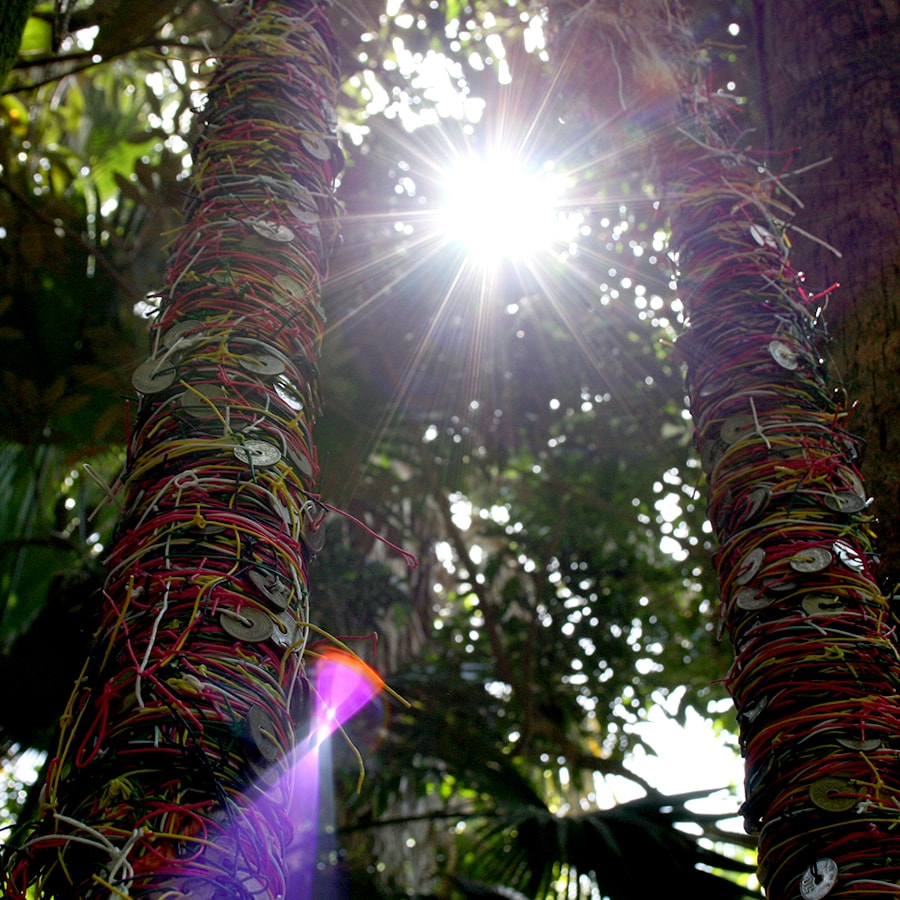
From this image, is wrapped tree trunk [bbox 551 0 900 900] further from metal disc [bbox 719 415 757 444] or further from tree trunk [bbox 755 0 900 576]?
tree trunk [bbox 755 0 900 576]

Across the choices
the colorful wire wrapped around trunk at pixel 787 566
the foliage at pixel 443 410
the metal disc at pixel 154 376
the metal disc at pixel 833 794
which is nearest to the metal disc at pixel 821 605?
the colorful wire wrapped around trunk at pixel 787 566

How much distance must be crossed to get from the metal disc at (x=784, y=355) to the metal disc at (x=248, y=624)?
133 centimetres

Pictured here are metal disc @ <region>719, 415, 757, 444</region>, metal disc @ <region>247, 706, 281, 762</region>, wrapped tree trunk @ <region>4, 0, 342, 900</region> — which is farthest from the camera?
metal disc @ <region>719, 415, 757, 444</region>

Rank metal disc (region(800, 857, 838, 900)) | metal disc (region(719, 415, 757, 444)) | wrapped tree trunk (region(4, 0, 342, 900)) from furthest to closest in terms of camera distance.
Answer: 1. metal disc (region(719, 415, 757, 444))
2. metal disc (region(800, 857, 838, 900))
3. wrapped tree trunk (region(4, 0, 342, 900))

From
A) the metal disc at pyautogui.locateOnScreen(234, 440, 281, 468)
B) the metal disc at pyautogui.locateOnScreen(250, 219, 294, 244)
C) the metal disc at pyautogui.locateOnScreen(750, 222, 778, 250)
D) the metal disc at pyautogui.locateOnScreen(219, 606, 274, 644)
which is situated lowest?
the metal disc at pyautogui.locateOnScreen(219, 606, 274, 644)

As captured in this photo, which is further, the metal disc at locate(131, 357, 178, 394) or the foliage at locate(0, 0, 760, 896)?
the foliage at locate(0, 0, 760, 896)

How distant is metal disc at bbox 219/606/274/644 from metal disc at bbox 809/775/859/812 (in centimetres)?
94

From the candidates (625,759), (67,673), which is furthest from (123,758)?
(625,759)

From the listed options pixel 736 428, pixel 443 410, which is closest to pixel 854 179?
pixel 736 428

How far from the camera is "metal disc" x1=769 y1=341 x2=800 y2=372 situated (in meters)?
2.04

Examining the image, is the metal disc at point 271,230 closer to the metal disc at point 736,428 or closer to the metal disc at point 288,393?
the metal disc at point 288,393

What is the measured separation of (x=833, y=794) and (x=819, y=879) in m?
0.13

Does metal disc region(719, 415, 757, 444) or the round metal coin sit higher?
metal disc region(719, 415, 757, 444)

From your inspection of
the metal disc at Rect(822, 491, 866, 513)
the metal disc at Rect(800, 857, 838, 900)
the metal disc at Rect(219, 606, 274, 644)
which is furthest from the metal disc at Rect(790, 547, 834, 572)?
the metal disc at Rect(219, 606, 274, 644)
